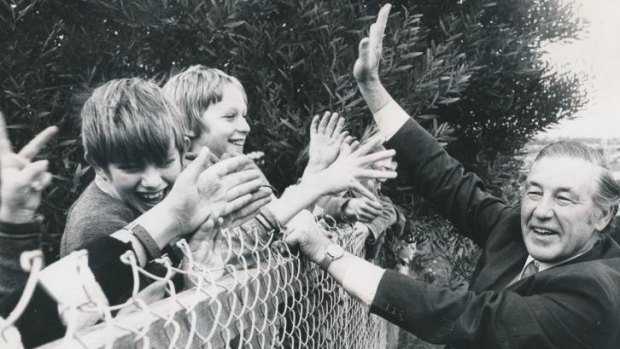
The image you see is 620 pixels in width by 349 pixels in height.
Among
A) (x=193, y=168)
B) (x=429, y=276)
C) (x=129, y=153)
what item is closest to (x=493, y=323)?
(x=193, y=168)

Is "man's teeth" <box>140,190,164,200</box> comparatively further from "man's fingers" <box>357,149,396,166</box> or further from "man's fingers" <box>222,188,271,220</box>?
"man's fingers" <box>357,149,396,166</box>

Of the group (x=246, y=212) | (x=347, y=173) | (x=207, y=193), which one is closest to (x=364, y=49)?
(x=347, y=173)

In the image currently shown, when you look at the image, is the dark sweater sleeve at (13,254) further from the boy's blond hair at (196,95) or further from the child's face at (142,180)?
the boy's blond hair at (196,95)

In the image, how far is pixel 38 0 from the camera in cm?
→ 434

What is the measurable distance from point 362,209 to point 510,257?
1.18 meters

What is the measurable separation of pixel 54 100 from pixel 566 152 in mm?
3600

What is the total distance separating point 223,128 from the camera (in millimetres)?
3195

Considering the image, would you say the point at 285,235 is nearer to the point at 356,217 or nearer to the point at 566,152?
the point at 566,152

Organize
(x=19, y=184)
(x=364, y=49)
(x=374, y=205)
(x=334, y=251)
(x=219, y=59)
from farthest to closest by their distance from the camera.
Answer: (x=219, y=59)
(x=374, y=205)
(x=364, y=49)
(x=334, y=251)
(x=19, y=184)

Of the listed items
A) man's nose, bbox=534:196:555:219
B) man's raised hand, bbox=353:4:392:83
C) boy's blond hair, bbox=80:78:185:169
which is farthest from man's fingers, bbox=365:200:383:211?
boy's blond hair, bbox=80:78:185:169

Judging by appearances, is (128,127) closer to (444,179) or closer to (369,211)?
(444,179)

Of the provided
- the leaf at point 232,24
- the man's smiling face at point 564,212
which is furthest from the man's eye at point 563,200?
the leaf at point 232,24

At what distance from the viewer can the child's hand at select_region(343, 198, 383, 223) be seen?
371 cm

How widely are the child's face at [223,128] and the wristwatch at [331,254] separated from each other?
1.05 meters
